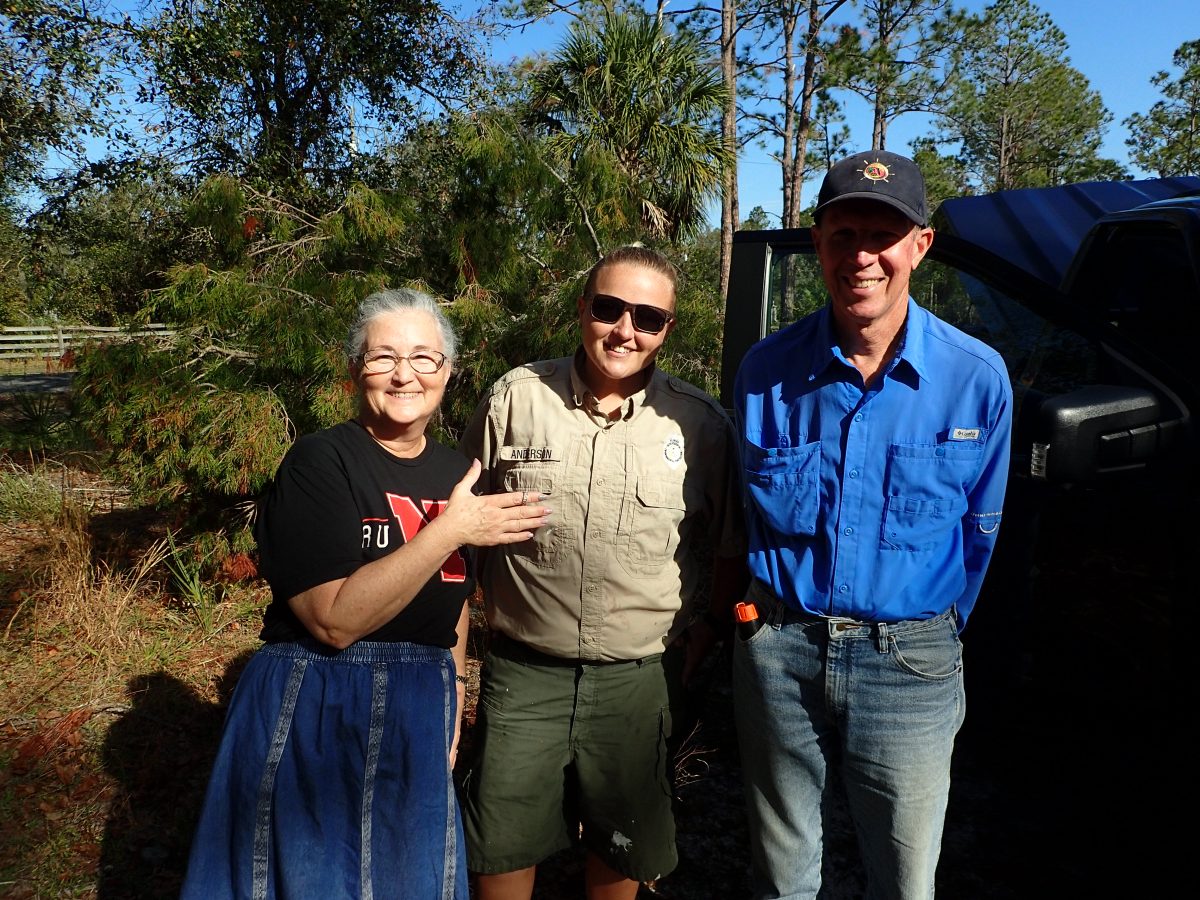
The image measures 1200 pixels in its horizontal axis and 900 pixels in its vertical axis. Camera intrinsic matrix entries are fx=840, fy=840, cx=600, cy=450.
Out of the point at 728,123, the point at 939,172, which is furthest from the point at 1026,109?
the point at 728,123

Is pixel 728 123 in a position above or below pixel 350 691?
→ above

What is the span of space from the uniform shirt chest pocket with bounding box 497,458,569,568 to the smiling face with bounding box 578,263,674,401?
274 mm

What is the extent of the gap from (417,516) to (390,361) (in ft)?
1.12

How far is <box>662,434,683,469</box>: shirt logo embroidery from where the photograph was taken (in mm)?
2070

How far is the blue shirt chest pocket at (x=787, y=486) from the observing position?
1.75 m

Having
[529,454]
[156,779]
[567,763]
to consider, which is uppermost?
[529,454]

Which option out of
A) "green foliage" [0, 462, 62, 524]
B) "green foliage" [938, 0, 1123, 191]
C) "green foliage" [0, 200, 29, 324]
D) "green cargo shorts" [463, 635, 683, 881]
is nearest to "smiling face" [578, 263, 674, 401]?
"green cargo shorts" [463, 635, 683, 881]

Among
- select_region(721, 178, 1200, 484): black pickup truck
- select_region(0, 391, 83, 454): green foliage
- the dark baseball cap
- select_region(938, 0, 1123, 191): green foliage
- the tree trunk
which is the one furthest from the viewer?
select_region(938, 0, 1123, 191): green foliage

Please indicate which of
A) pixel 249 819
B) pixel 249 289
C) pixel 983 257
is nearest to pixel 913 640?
pixel 249 819

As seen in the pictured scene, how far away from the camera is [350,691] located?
5.39 ft

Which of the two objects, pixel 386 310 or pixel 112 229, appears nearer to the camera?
pixel 386 310

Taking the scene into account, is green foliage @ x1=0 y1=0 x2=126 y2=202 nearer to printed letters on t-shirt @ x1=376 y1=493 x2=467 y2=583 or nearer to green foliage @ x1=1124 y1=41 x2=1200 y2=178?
printed letters on t-shirt @ x1=376 y1=493 x2=467 y2=583

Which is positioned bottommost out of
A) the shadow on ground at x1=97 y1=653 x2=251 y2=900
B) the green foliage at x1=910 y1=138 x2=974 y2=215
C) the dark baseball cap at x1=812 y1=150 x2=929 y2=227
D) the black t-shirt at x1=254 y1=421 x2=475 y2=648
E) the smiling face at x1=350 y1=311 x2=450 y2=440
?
the shadow on ground at x1=97 y1=653 x2=251 y2=900

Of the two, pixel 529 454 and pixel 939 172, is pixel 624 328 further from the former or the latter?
pixel 939 172
